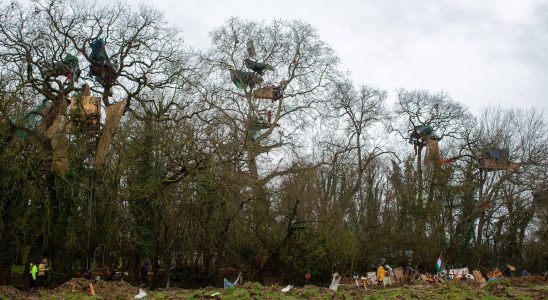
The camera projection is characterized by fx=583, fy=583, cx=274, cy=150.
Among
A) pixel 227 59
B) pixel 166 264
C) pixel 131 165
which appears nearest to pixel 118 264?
pixel 166 264

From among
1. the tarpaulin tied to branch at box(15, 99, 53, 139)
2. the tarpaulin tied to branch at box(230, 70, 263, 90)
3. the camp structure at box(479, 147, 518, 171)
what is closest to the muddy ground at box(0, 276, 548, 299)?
the tarpaulin tied to branch at box(15, 99, 53, 139)

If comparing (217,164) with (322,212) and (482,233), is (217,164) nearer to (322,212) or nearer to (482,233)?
(322,212)

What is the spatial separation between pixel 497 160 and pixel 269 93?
54.4ft

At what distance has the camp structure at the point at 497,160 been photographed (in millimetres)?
37719

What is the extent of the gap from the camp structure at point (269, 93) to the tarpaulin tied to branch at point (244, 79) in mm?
823

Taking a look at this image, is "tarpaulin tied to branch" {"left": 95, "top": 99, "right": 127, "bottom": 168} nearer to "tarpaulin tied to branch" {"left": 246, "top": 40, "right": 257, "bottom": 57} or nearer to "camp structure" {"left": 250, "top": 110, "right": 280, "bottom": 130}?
"camp structure" {"left": 250, "top": 110, "right": 280, "bottom": 130}

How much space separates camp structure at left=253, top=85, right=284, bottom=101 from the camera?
3059 cm

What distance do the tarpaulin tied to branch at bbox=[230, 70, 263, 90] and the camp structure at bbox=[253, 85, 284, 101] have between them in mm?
823

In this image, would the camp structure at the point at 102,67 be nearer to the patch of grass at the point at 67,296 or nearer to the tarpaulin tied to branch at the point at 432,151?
the patch of grass at the point at 67,296

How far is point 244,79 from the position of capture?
105ft

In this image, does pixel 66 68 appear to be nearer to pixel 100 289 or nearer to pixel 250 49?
pixel 250 49

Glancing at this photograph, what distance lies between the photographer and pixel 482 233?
43.6 metres

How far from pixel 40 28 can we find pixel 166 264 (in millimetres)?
11924

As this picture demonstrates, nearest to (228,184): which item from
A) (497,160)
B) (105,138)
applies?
(105,138)
